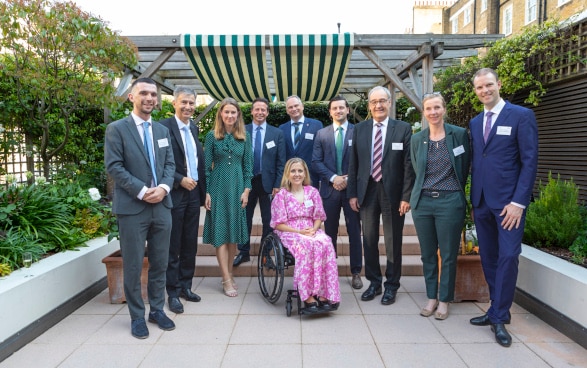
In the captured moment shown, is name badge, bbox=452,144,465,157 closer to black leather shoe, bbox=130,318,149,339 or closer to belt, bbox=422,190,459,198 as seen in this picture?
belt, bbox=422,190,459,198

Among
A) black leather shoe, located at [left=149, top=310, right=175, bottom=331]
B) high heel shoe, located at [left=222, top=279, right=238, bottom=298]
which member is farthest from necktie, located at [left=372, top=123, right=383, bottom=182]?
black leather shoe, located at [left=149, top=310, right=175, bottom=331]

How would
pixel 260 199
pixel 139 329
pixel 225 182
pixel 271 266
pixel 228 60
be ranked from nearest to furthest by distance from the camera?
pixel 139 329, pixel 271 266, pixel 225 182, pixel 260 199, pixel 228 60

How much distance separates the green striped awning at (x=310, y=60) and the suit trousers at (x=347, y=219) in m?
2.29

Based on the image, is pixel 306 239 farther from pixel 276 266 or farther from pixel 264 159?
pixel 264 159

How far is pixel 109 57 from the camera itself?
473 centimetres

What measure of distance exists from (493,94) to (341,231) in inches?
104

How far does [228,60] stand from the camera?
554cm

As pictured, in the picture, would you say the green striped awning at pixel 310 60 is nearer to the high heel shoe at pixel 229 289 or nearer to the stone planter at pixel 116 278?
the high heel shoe at pixel 229 289

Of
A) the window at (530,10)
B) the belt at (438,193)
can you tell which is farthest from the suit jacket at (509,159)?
the window at (530,10)

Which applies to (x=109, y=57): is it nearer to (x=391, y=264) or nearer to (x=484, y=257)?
(x=391, y=264)

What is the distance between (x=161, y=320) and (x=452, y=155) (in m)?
2.38

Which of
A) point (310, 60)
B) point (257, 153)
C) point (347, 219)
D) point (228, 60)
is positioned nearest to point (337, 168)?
point (347, 219)

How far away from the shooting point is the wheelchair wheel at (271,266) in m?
3.15

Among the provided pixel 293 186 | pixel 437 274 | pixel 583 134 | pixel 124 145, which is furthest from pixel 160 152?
pixel 583 134
